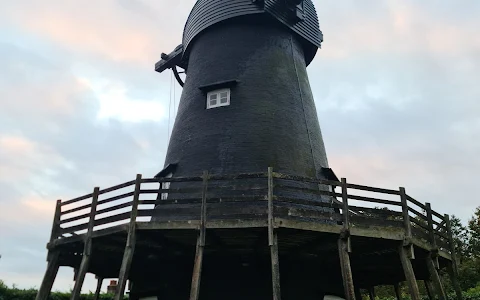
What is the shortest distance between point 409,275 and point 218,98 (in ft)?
22.8

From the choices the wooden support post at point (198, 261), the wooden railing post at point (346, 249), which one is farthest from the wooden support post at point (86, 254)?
the wooden railing post at point (346, 249)

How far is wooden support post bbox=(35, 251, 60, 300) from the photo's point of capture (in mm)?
11359

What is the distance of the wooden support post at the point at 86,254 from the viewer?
34.3ft

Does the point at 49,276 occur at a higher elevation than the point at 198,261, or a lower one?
higher

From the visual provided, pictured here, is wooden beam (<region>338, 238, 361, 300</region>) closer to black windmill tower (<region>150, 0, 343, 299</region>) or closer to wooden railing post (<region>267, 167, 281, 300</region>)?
wooden railing post (<region>267, 167, 281, 300</region>)

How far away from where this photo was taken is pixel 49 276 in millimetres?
11609

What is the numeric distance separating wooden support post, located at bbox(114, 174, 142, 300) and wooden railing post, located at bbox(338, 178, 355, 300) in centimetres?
431

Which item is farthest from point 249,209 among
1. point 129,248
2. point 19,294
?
point 19,294

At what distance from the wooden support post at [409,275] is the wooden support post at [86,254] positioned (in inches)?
270

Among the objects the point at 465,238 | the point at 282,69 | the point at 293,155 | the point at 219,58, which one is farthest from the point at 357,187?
the point at 465,238

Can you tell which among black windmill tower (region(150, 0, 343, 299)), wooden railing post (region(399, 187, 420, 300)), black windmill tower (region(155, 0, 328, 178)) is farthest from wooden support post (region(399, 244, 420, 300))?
black windmill tower (region(155, 0, 328, 178))

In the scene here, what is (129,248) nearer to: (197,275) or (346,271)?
(197,275)

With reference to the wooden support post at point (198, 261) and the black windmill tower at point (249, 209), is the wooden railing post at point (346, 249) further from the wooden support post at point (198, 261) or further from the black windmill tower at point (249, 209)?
the wooden support post at point (198, 261)

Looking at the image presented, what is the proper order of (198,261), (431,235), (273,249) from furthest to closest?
(431,235) < (198,261) < (273,249)
